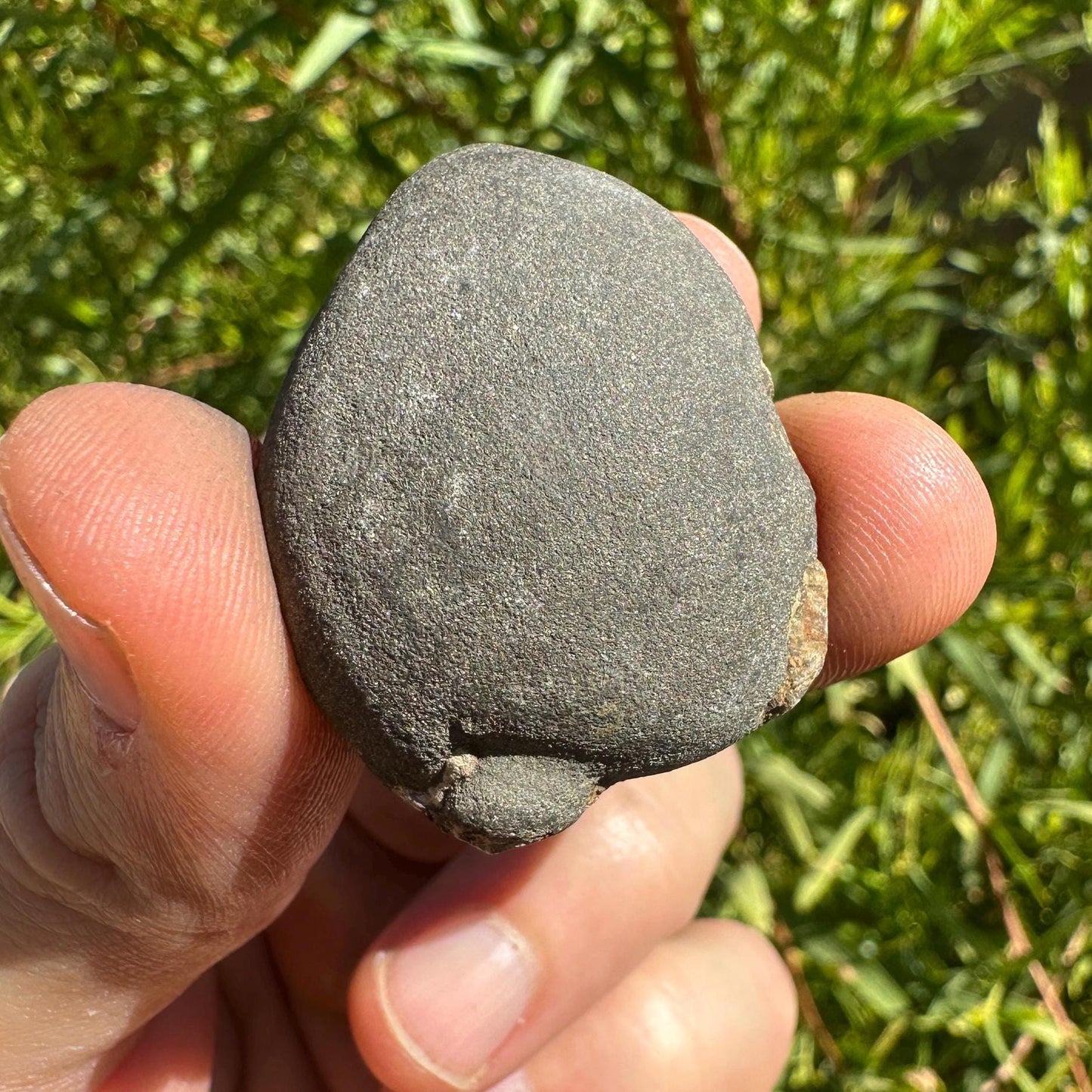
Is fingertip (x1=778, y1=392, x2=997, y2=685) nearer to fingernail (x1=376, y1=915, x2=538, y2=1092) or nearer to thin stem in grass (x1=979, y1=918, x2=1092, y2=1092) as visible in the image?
fingernail (x1=376, y1=915, x2=538, y2=1092)

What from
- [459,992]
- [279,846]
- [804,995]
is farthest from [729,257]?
[804,995]

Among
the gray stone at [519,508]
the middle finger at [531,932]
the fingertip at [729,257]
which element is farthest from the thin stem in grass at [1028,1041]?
the fingertip at [729,257]

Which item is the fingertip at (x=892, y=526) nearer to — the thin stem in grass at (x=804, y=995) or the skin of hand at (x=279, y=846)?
the skin of hand at (x=279, y=846)

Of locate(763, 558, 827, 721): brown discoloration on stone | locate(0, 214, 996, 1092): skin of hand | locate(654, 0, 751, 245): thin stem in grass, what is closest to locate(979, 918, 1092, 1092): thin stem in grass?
locate(0, 214, 996, 1092): skin of hand

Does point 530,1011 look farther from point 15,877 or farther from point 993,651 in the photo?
point 993,651

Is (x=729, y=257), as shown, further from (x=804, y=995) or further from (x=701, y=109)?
(x=804, y=995)
